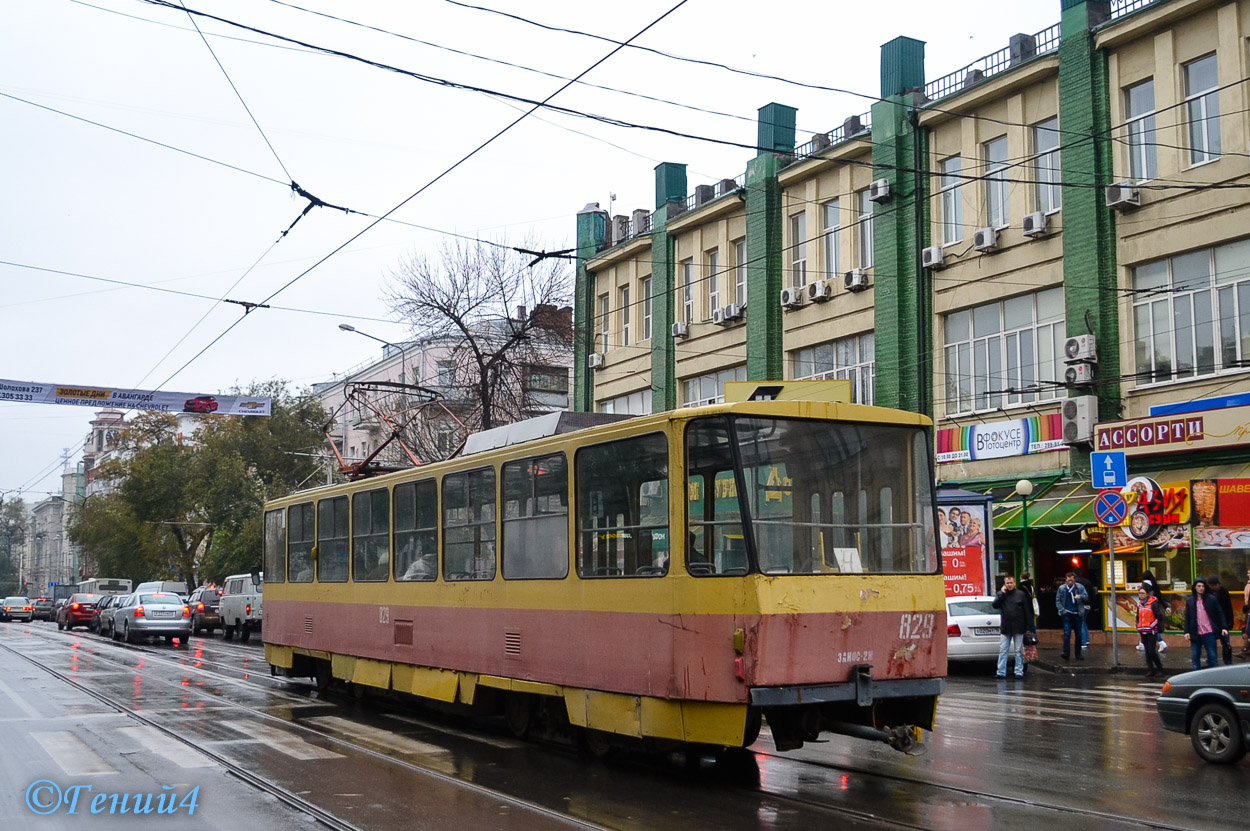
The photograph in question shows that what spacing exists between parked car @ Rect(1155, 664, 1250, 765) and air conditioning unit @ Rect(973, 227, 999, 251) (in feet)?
58.7

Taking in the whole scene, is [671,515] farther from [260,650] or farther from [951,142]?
[260,650]

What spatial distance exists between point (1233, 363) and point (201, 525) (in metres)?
54.8

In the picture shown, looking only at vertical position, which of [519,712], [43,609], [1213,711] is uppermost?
[1213,711]

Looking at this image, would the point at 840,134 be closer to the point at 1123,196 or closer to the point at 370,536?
the point at 1123,196

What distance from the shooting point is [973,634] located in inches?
871

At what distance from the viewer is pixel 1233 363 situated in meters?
23.2

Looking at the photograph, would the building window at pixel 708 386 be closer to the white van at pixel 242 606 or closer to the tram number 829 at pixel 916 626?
the white van at pixel 242 606

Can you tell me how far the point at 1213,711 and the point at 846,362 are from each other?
864 inches

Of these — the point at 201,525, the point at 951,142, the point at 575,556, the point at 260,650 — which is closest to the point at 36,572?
the point at 201,525

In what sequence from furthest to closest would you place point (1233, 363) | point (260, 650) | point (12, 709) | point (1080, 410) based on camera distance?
point (260, 650), point (1080, 410), point (1233, 363), point (12, 709)

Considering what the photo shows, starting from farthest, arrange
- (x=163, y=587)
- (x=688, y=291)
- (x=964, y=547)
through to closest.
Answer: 1. (x=163, y=587)
2. (x=688, y=291)
3. (x=964, y=547)

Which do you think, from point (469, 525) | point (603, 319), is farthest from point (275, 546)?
point (603, 319)

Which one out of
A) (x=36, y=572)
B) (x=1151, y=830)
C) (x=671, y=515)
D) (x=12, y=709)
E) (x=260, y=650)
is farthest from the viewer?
(x=36, y=572)

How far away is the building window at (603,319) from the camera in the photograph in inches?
1714
